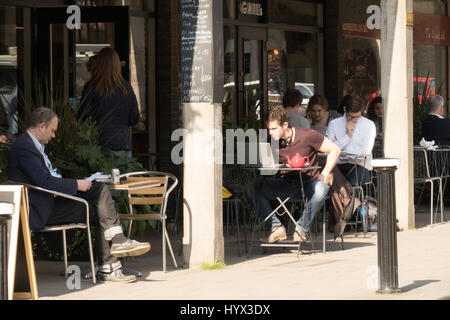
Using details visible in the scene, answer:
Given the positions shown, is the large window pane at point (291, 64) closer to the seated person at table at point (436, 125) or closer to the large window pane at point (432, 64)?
the large window pane at point (432, 64)

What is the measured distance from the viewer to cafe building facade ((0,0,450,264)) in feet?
40.1

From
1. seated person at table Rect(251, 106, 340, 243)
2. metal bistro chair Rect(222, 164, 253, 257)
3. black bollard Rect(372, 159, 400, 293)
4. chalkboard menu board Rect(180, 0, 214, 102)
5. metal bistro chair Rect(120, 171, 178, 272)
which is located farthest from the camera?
metal bistro chair Rect(222, 164, 253, 257)

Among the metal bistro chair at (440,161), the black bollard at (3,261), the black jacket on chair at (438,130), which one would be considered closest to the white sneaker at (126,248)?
the black bollard at (3,261)

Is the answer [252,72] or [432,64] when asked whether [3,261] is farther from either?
[432,64]

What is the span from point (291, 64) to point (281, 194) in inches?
279

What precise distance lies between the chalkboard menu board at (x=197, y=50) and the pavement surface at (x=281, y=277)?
1.51 meters

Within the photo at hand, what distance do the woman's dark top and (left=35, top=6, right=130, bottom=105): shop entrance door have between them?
6.56 feet

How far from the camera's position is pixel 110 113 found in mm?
9945

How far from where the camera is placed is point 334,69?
17.4 m

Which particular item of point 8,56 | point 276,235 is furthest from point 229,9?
point 276,235

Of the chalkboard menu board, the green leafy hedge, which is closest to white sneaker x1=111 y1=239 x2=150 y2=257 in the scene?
the green leafy hedge

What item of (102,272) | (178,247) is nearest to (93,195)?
(102,272)

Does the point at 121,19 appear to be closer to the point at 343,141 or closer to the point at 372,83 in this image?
the point at 343,141

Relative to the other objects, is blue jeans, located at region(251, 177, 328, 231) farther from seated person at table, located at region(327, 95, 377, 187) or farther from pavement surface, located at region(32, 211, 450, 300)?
seated person at table, located at region(327, 95, 377, 187)
